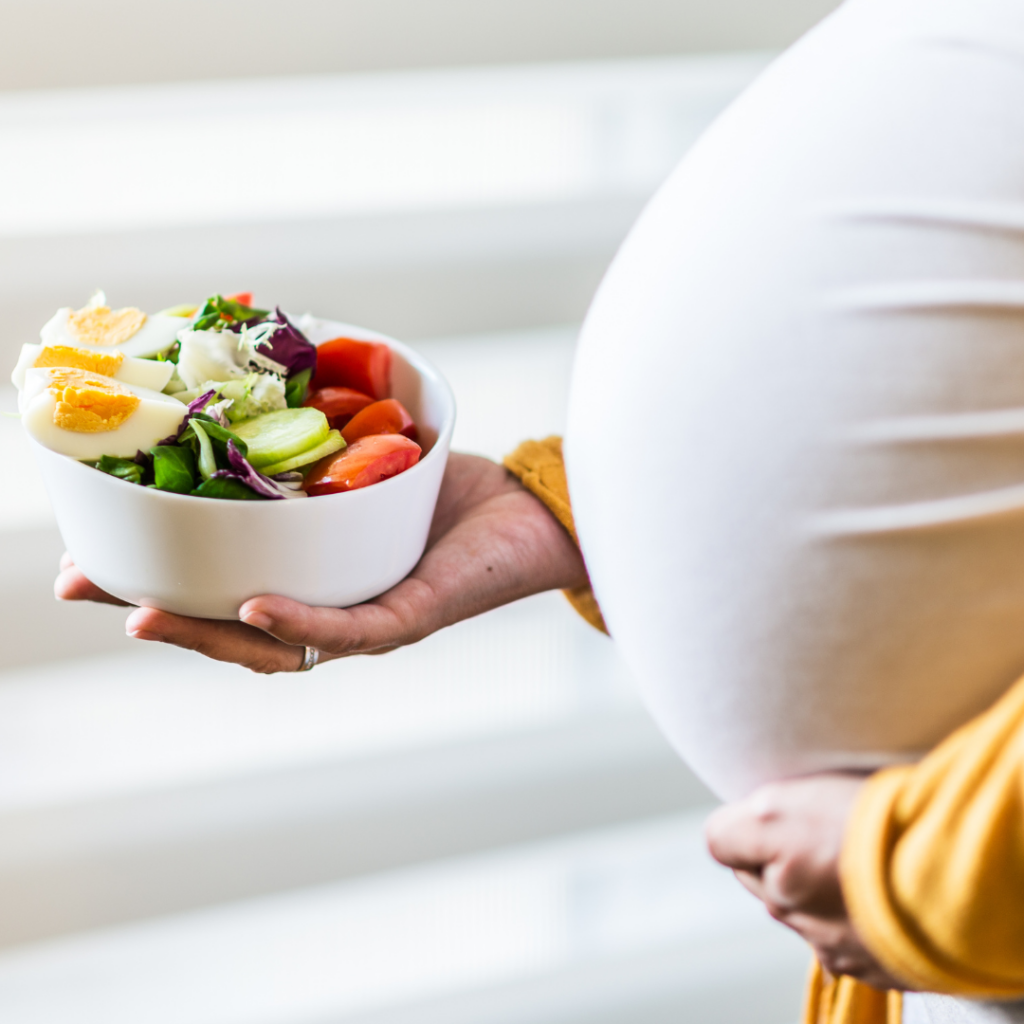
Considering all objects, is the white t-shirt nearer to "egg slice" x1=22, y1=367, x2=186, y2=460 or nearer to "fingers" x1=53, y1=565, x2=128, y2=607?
"egg slice" x1=22, y1=367, x2=186, y2=460

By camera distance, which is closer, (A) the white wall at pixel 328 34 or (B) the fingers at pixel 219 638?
(B) the fingers at pixel 219 638

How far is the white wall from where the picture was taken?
869 millimetres

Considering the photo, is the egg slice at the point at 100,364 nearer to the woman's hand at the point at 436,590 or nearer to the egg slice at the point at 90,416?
the egg slice at the point at 90,416

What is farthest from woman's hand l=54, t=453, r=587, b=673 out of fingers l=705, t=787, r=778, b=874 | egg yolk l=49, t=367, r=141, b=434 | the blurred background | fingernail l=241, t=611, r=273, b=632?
the blurred background

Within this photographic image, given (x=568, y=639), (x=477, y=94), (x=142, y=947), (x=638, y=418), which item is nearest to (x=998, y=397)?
(x=638, y=418)

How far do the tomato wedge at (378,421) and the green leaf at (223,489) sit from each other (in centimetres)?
9

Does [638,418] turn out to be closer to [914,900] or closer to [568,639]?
[914,900]

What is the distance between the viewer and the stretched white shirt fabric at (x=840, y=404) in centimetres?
42

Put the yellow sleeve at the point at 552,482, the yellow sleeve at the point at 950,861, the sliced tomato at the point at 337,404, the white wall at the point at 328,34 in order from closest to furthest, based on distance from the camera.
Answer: the yellow sleeve at the point at 950,861 → the sliced tomato at the point at 337,404 → the yellow sleeve at the point at 552,482 → the white wall at the point at 328,34

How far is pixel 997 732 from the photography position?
0.41 m

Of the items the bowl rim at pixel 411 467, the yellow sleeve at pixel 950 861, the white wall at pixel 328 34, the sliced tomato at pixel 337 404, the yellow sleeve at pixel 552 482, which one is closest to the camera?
the yellow sleeve at pixel 950 861

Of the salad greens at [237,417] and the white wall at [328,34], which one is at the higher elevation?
the white wall at [328,34]

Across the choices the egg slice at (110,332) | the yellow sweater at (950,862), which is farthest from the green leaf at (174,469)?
the yellow sweater at (950,862)

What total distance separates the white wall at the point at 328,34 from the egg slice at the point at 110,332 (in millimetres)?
375
